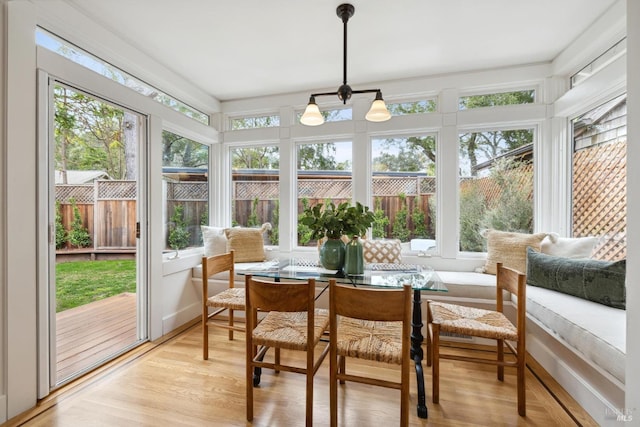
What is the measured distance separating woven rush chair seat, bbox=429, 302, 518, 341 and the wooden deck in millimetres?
2606

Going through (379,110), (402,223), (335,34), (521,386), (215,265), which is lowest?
(521,386)

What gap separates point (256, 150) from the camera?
145 inches

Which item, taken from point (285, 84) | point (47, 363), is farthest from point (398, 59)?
point (47, 363)

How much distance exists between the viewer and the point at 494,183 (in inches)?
116

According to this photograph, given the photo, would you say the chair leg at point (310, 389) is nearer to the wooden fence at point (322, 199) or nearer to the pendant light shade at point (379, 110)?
the pendant light shade at point (379, 110)

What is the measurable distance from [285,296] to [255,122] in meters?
2.80

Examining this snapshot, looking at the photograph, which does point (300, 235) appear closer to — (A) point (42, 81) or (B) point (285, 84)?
(B) point (285, 84)

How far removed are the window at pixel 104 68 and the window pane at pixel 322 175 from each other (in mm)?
1465

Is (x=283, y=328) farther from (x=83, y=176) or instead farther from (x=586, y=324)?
(x=83, y=176)

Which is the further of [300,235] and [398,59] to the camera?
[300,235]

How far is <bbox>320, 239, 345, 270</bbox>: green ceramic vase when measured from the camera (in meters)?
2.10

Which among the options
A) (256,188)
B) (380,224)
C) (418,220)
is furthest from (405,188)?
(256,188)

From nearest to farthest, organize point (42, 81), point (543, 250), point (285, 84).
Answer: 1. point (42, 81)
2. point (543, 250)
3. point (285, 84)

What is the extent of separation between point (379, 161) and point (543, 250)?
1.79 metres
